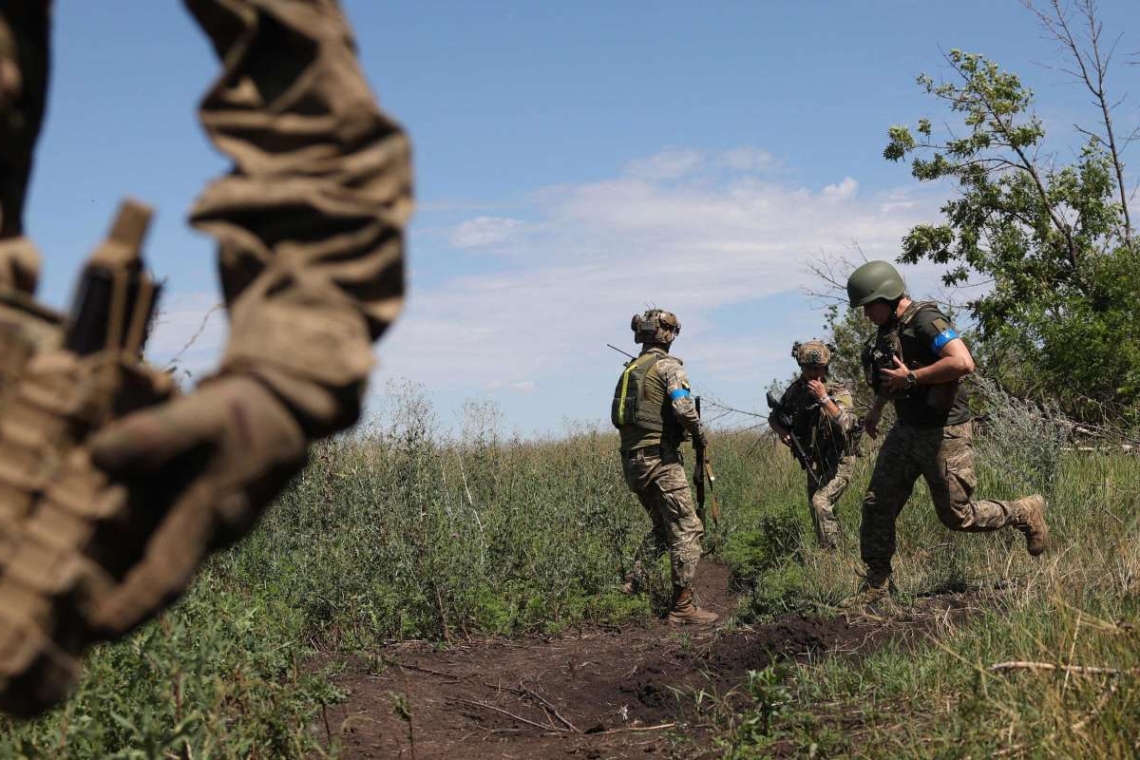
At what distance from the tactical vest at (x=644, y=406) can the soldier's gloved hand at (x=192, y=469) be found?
7815mm

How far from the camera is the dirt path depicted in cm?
517

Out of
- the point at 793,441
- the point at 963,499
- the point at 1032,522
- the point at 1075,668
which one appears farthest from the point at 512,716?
the point at 793,441

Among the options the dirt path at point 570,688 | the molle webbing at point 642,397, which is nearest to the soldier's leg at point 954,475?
the dirt path at point 570,688

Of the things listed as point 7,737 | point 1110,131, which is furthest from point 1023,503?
point 1110,131

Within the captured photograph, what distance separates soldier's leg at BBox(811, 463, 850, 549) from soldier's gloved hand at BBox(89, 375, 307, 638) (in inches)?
357

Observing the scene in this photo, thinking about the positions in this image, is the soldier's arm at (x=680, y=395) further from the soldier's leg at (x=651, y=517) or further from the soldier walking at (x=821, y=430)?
the soldier walking at (x=821, y=430)

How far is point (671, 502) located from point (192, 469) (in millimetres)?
7861

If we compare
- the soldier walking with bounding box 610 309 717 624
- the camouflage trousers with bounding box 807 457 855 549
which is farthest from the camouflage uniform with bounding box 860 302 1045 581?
the camouflage trousers with bounding box 807 457 855 549

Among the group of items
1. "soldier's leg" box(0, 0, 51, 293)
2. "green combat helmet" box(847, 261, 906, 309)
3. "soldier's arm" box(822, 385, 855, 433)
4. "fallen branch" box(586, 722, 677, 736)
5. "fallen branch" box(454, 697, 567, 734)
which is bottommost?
"fallen branch" box(454, 697, 567, 734)

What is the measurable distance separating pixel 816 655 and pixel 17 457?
5.27 meters

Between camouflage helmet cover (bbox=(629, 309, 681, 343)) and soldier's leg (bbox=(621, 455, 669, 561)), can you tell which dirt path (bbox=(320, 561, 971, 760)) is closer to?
soldier's leg (bbox=(621, 455, 669, 561))

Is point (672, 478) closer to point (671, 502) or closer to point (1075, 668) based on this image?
point (671, 502)

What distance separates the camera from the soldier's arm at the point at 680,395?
8.91 meters

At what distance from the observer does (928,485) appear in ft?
24.7
